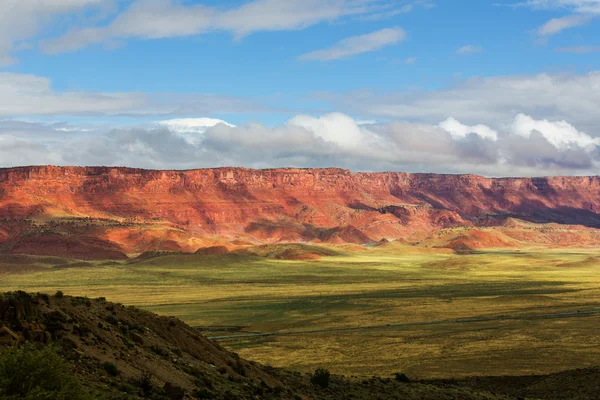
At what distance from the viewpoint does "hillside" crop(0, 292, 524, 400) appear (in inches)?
905

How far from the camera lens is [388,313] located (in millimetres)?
83500

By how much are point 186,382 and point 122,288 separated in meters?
106

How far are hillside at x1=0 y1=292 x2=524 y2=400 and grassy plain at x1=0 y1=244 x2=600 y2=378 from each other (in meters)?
14.8

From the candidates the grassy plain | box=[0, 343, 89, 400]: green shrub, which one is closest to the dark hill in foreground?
box=[0, 343, 89, 400]: green shrub

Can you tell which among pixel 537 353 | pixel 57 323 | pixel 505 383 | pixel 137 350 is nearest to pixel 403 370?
pixel 505 383

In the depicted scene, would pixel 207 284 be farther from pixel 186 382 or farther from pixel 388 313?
pixel 186 382

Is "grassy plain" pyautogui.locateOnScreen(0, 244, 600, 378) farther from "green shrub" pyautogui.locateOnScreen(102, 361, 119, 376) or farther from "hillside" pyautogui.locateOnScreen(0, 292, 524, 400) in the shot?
"green shrub" pyautogui.locateOnScreen(102, 361, 119, 376)

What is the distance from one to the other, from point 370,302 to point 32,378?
8125cm

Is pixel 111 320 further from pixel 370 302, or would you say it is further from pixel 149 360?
pixel 370 302

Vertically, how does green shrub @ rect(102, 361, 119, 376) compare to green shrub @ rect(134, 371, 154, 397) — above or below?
above

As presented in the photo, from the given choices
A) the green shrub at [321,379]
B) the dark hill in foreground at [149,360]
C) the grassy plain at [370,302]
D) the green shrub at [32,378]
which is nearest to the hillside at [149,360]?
the dark hill in foreground at [149,360]

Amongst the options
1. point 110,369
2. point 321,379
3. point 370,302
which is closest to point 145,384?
point 110,369

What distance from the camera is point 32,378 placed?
17484 mm

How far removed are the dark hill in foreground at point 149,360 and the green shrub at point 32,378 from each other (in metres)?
2.13
